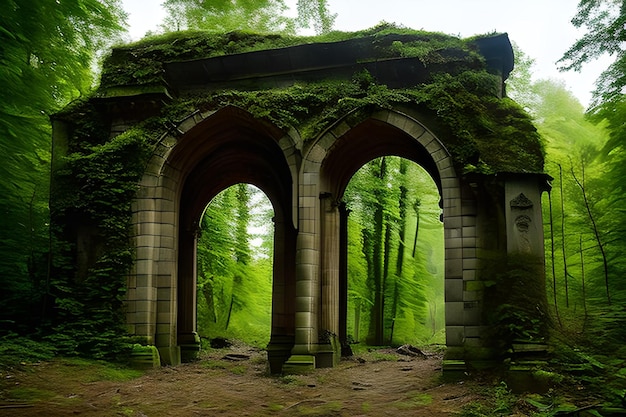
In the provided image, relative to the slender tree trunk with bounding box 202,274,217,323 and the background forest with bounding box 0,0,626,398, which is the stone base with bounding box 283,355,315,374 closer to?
the background forest with bounding box 0,0,626,398

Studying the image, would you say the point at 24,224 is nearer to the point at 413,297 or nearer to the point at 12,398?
the point at 12,398

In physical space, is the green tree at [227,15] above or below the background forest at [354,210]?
above

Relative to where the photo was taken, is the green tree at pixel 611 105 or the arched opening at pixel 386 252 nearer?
the green tree at pixel 611 105

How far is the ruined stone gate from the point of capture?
41.1ft

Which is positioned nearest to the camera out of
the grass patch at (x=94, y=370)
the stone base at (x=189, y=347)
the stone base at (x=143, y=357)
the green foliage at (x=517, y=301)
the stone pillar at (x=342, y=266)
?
the green foliage at (x=517, y=301)

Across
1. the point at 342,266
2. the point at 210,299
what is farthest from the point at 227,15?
the point at 342,266

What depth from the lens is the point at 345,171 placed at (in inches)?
659

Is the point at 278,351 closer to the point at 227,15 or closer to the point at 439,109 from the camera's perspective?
the point at 439,109

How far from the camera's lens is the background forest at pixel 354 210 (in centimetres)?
1118

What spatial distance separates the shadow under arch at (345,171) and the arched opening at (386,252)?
636 cm

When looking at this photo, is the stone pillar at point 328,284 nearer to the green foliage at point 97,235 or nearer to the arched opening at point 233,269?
the green foliage at point 97,235

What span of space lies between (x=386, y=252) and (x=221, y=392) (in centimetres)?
1348

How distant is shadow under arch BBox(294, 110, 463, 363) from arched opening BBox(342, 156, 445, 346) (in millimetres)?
6356

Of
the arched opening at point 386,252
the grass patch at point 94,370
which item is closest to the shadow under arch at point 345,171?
the grass patch at point 94,370
